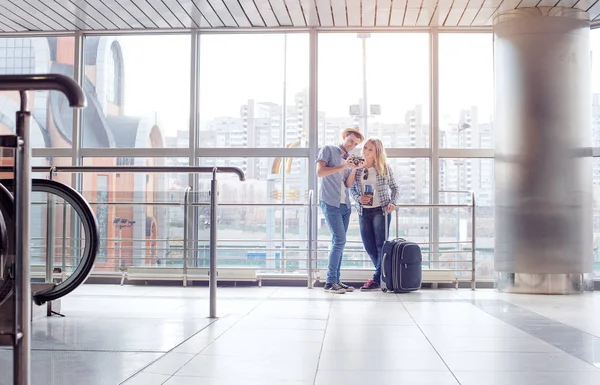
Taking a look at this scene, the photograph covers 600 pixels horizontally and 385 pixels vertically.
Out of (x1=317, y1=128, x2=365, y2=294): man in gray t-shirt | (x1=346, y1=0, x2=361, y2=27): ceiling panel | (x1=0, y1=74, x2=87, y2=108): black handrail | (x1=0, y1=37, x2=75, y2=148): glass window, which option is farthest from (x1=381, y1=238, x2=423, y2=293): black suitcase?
(x1=0, y1=74, x2=87, y2=108): black handrail

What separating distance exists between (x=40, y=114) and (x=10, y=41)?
3.07ft

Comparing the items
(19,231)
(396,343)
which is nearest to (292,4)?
(396,343)

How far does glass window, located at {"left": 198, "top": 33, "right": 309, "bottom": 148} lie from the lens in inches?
292

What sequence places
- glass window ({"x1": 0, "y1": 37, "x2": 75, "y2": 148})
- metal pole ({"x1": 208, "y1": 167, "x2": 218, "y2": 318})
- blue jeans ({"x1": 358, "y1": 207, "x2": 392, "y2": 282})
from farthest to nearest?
glass window ({"x1": 0, "y1": 37, "x2": 75, "y2": 148}) < blue jeans ({"x1": 358, "y1": 207, "x2": 392, "y2": 282}) < metal pole ({"x1": 208, "y1": 167, "x2": 218, "y2": 318})

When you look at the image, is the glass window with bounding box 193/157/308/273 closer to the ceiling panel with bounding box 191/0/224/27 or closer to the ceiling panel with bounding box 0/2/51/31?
the ceiling panel with bounding box 191/0/224/27

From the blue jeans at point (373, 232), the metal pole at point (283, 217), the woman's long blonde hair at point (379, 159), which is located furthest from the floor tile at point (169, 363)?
the metal pole at point (283, 217)

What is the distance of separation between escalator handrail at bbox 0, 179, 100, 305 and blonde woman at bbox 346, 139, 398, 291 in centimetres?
Answer: 285

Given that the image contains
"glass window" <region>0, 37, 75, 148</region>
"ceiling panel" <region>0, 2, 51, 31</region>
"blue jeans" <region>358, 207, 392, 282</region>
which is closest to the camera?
"blue jeans" <region>358, 207, 392, 282</region>

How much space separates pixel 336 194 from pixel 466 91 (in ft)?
7.00

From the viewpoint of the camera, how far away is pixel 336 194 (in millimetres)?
6145

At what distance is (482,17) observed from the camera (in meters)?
6.84

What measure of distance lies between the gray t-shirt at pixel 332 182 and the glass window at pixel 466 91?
61.8 inches

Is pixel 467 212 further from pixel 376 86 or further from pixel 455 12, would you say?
pixel 455 12

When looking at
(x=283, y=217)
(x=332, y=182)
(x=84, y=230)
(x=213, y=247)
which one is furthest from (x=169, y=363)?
(x=283, y=217)
